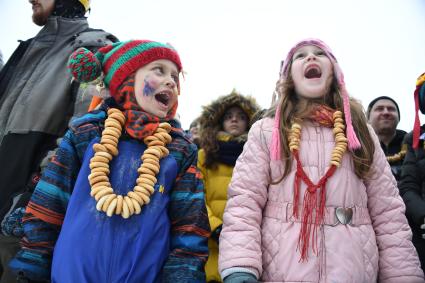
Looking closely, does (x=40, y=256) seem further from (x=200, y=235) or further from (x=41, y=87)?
(x=41, y=87)

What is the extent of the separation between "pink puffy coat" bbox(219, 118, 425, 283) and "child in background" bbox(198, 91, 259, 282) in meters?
0.97

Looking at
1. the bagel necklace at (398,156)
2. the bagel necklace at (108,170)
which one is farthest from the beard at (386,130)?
the bagel necklace at (108,170)

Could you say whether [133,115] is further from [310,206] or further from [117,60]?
[310,206]

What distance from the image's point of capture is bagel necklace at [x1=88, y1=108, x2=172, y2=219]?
5.37ft

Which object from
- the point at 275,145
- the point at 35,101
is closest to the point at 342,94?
the point at 275,145

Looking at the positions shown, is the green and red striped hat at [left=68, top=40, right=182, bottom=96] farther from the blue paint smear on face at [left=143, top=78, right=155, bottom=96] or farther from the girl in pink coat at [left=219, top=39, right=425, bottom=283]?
the girl in pink coat at [left=219, top=39, right=425, bottom=283]

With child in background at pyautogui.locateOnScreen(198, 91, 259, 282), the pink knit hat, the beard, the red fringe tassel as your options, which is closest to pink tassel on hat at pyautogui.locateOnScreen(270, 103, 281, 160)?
the pink knit hat

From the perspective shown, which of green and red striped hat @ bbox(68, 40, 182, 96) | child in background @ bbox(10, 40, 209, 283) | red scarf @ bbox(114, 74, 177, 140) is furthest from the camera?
green and red striped hat @ bbox(68, 40, 182, 96)

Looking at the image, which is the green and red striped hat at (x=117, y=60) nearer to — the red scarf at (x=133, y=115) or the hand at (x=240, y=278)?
the red scarf at (x=133, y=115)

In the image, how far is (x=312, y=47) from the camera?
236cm

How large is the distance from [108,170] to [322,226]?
1.10 m

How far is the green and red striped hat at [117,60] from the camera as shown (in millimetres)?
2008

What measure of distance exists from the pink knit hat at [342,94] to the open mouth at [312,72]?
0.15m

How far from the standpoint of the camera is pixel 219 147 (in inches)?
135
